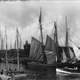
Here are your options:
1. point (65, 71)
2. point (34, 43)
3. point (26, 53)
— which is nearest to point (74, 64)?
point (65, 71)

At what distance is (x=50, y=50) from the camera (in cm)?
9631

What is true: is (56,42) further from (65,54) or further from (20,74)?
(20,74)

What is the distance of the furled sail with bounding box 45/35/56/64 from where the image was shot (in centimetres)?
9335

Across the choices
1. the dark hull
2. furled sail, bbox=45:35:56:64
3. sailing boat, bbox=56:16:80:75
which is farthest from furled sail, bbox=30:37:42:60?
the dark hull

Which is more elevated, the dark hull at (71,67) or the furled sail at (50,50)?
the furled sail at (50,50)

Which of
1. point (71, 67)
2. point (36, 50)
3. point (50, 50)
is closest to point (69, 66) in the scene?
point (71, 67)

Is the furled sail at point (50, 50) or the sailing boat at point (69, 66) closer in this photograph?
the sailing boat at point (69, 66)

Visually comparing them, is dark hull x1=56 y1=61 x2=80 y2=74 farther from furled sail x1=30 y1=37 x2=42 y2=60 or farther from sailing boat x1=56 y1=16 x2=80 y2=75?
furled sail x1=30 y1=37 x2=42 y2=60

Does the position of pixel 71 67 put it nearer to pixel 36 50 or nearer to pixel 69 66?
pixel 69 66

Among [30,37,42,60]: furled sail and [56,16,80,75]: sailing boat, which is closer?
[56,16,80,75]: sailing boat

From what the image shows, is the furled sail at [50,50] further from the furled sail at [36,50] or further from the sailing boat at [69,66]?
the sailing boat at [69,66]

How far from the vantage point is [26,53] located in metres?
193

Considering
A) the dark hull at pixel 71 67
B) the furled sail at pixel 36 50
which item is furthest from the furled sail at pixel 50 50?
the dark hull at pixel 71 67

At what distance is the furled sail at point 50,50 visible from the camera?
93350mm
